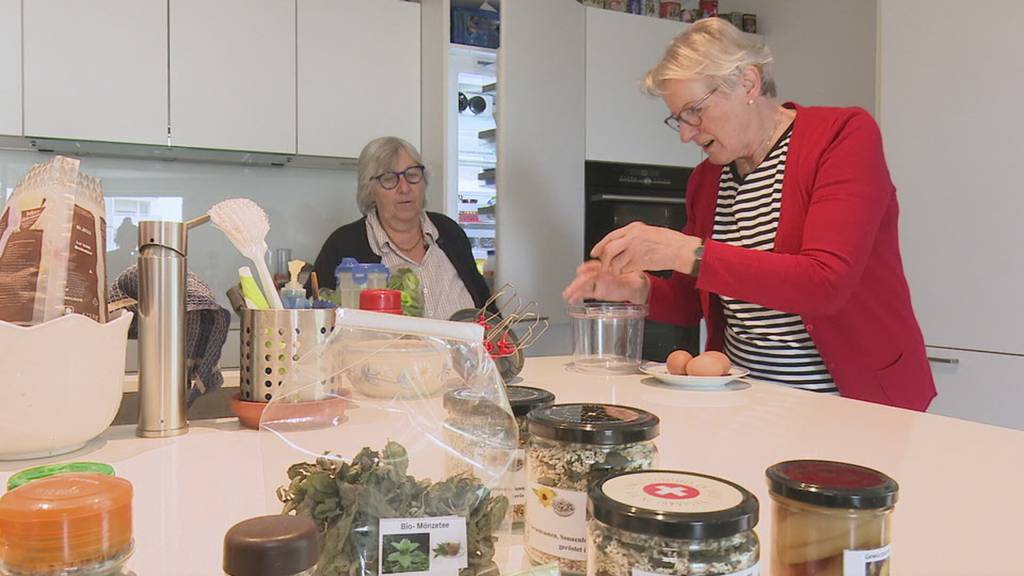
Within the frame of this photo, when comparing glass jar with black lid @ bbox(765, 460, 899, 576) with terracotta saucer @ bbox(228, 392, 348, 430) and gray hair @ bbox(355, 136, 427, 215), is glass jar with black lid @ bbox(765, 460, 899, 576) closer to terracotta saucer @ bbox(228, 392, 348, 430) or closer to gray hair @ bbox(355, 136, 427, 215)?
terracotta saucer @ bbox(228, 392, 348, 430)

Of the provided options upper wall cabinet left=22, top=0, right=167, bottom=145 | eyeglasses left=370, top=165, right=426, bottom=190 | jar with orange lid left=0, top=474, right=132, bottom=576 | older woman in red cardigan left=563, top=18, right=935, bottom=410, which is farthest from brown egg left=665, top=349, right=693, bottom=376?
upper wall cabinet left=22, top=0, right=167, bottom=145

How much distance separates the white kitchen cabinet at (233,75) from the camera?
268cm

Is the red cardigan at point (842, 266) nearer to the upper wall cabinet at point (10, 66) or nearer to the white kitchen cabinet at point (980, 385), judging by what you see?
the white kitchen cabinet at point (980, 385)

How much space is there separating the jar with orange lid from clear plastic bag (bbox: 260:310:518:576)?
0.13m

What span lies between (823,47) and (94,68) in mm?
2828

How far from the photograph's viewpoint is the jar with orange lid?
0.36 meters

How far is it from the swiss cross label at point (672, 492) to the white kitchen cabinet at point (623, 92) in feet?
8.85

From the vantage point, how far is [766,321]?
5.15 ft

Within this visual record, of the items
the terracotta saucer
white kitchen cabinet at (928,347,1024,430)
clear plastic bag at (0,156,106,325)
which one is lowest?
white kitchen cabinet at (928,347,1024,430)

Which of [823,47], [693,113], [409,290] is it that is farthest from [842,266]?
[823,47]

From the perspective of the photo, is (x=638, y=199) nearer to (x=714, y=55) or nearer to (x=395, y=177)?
(x=395, y=177)

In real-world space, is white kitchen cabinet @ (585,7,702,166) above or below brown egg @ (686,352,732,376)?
above

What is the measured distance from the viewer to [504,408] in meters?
0.55

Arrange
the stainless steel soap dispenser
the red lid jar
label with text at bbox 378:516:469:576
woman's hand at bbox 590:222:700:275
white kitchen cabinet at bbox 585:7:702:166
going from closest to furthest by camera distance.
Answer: label with text at bbox 378:516:469:576
the stainless steel soap dispenser
the red lid jar
woman's hand at bbox 590:222:700:275
white kitchen cabinet at bbox 585:7:702:166
